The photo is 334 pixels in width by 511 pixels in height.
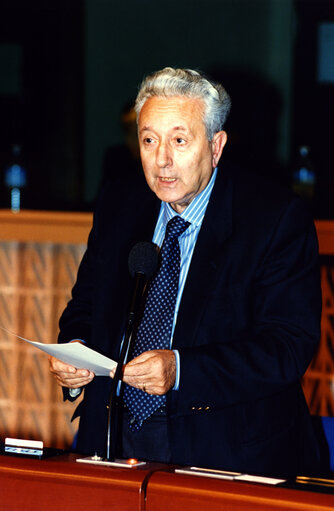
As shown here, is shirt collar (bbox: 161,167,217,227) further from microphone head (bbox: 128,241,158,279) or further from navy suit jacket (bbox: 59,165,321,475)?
microphone head (bbox: 128,241,158,279)

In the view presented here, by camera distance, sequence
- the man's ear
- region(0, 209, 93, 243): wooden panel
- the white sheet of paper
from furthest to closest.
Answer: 1. region(0, 209, 93, 243): wooden panel
2. the man's ear
3. the white sheet of paper

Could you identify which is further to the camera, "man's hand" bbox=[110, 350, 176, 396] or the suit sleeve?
the suit sleeve

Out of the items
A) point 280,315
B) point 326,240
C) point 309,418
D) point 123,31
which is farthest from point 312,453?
point 123,31

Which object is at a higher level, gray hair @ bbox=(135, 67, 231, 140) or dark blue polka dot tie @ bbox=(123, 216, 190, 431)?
gray hair @ bbox=(135, 67, 231, 140)

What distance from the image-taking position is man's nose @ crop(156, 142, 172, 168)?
5.65 feet

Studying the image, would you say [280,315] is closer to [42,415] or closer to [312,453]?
[312,453]

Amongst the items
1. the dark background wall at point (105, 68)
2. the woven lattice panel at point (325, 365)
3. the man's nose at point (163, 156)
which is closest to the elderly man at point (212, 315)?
the man's nose at point (163, 156)

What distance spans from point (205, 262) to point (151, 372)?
33 cm

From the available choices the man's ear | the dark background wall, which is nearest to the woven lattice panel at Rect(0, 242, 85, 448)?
the man's ear

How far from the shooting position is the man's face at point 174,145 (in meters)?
1.73

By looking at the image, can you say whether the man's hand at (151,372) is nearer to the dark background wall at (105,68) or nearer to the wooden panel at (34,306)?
the wooden panel at (34,306)

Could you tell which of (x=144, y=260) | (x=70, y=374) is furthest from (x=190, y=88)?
(x=70, y=374)

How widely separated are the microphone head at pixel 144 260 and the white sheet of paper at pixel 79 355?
0.52 feet

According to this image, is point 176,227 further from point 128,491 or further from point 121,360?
point 128,491
